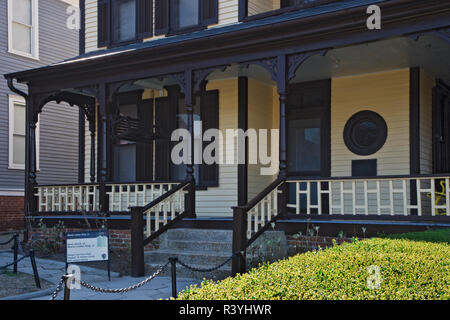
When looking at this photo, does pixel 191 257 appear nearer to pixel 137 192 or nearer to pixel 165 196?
pixel 165 196

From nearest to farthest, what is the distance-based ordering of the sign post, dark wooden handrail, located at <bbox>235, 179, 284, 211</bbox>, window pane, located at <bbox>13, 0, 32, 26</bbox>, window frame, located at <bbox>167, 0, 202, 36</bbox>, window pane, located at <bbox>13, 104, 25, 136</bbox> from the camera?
dark wooden handrail, located at <bbox>235, 179, 284, 211</bbox> → the sign post → window frame, located at <bbox>167, 0, 202, 36</bbox> → window pane, located at <bbox>13, 104, 25, 136</bbox> → window pane, located at <bbox>13, 0, 32, 26</bbox>

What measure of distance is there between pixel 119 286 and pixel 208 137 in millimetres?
5148

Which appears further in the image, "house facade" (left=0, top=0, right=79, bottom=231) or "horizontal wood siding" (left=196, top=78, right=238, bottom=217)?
"house facade" (left=0, top=0, right=79, bottom=231)

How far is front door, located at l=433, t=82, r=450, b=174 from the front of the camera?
37.0ft

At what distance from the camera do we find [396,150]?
35.5 feet

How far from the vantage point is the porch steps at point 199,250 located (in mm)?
8867

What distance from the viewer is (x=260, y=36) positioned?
9656mm

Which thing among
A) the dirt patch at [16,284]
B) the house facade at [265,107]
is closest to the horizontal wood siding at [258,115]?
the house facade at [265,107]

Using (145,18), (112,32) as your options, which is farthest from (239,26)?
(112,32)

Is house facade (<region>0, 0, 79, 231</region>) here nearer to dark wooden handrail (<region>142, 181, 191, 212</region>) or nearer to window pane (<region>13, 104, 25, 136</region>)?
window pane (<region>13, 104, 25, 136</region>)

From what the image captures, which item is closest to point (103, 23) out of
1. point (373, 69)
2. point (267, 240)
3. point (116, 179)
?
point (116, 179)

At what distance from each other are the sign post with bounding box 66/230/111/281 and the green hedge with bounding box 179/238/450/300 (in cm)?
385

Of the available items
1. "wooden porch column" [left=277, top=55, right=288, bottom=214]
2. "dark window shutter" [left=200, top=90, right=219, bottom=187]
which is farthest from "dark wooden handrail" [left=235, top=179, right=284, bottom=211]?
"dark window shutter" [left=200, top=90, right=219, bottom=187]
